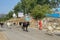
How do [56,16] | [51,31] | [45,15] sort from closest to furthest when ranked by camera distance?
1. [51,31]
2. [56,16]
3. [45,15]

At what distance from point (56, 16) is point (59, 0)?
35.3m

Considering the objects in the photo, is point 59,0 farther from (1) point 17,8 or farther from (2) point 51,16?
(1) point 17,8

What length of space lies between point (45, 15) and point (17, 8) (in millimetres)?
63937

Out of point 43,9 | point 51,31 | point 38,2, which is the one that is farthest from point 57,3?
point 51,31

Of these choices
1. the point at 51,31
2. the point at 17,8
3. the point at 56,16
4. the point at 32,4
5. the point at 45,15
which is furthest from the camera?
the point at 17,8

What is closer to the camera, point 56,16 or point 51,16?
point 56,16

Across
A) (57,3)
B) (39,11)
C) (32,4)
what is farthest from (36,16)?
(57,3)

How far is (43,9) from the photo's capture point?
86438 mm

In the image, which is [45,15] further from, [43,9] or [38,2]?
[38,2]

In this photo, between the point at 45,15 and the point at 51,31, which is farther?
the point at 45,15

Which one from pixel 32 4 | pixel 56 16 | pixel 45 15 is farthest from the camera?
pixel 32 4

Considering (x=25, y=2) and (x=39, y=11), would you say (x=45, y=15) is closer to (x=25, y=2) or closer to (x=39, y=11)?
(x=39, y=11)

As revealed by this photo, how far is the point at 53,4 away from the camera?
378ft

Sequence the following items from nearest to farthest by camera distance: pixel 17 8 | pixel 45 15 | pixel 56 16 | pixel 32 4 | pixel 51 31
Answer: pixel 51 31
pixel 56 16
pixel 45 15
pixel 32 4
pixel 17 8
